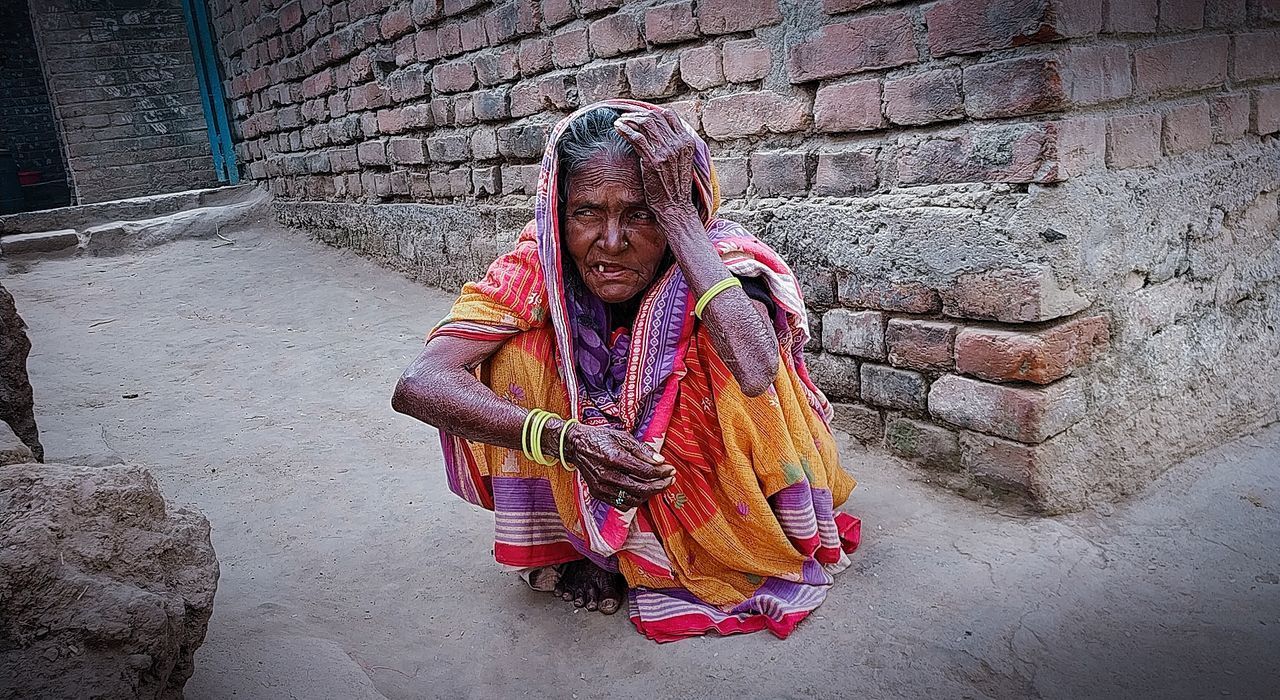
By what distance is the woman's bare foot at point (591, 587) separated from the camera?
193 cm

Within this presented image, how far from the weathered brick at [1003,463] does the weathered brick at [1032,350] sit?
6.8 inches

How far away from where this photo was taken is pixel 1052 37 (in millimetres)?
1851

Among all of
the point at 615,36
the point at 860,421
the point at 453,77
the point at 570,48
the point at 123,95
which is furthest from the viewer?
the point at 123,95

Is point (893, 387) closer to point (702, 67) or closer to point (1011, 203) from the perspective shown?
point (1011, 203)

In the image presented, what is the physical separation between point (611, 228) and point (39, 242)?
594 cm

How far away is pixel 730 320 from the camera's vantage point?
173 cm

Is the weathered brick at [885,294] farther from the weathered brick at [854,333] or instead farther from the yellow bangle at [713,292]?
the yellow bangle at [713,292]

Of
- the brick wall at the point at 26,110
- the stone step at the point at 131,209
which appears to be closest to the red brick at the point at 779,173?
the stone step at the point at 131,209

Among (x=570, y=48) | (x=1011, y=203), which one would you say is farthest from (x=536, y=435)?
(x=570, y=48)

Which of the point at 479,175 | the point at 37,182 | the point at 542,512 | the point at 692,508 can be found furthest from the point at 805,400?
the point at 37,182

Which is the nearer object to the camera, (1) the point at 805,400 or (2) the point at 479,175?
(1) the point at 805,400

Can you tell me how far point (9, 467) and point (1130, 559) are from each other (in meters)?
2.28

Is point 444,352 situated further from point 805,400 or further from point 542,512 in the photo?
point 805,400

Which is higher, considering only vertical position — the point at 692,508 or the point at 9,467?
the point at 9,467
